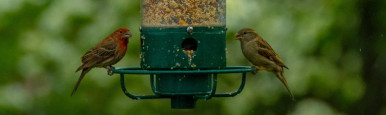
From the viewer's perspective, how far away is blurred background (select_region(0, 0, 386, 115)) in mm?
9758

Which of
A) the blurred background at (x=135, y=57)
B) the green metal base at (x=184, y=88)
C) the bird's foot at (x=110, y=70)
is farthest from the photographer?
the blurred background at (x=135, y=57)

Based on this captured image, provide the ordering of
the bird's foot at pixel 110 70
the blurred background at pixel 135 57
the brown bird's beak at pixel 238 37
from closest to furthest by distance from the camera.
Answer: the bird's foot at pixel 110 70, the brown bird's beak at pixel 238 37, the blurred background at pixel 135 57

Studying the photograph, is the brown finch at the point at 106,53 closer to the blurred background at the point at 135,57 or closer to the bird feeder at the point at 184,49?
the blurred background at the point at 135,57

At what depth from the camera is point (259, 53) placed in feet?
32.4

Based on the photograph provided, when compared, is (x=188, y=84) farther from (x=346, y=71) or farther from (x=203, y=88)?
(x=346, y=71)

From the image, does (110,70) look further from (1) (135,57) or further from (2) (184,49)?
(2) (184,49)

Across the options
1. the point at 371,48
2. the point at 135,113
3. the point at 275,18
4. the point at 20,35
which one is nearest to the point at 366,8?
the point at 371,48

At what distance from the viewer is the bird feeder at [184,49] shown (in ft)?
28.9

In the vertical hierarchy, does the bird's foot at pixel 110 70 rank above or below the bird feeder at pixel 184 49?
below

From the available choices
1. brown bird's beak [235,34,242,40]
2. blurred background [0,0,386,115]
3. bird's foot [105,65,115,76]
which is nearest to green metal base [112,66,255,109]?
bird's foot [105,65,115,76]

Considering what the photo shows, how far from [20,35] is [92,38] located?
2.17 feet

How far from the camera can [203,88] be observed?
29.2 ft

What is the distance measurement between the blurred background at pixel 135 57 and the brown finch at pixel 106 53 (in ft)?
0.58

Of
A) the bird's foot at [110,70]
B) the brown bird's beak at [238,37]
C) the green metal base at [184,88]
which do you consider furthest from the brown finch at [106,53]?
the brown bird's beak at [238,37]
